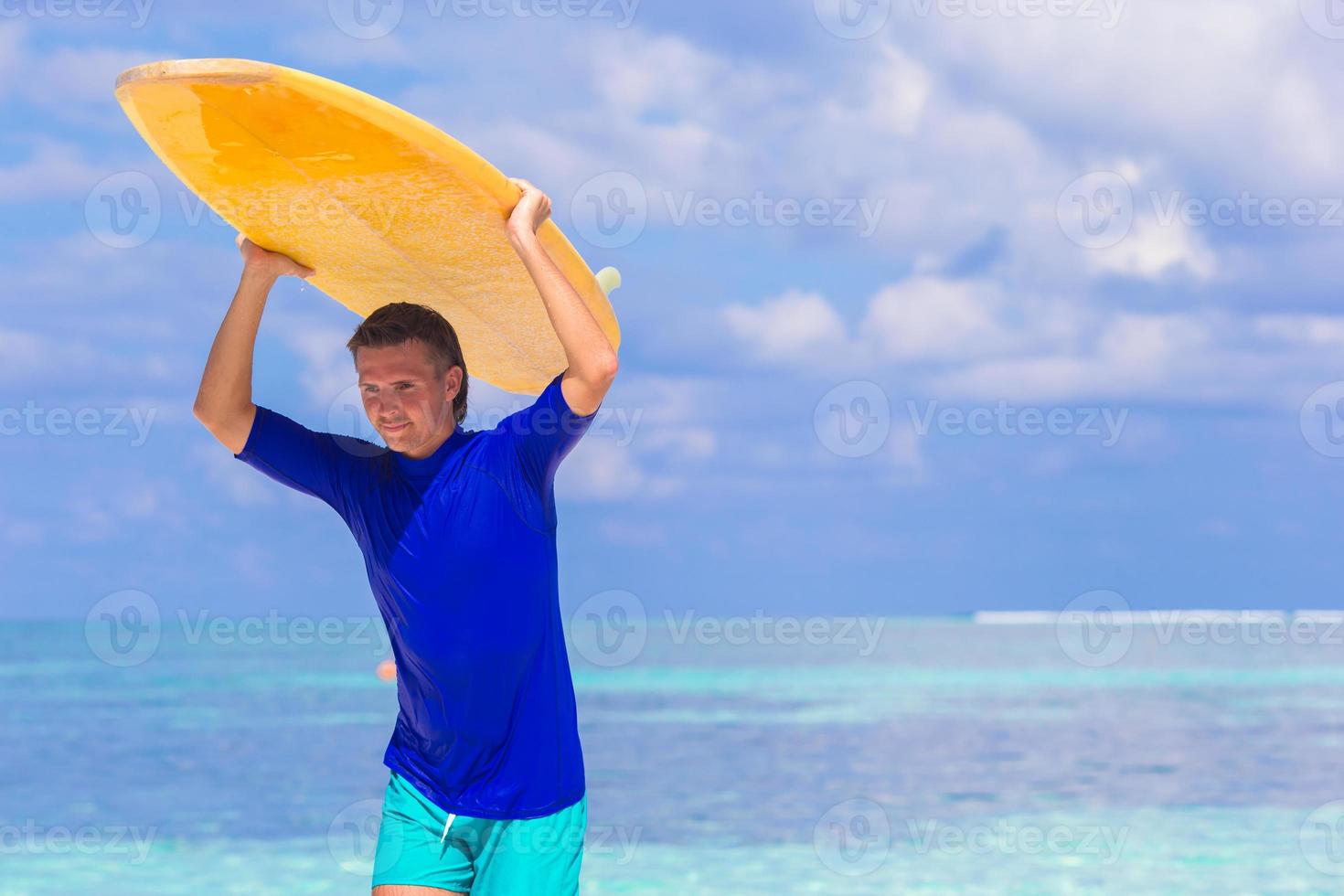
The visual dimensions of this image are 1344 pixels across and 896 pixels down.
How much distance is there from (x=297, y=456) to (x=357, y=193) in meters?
0.59

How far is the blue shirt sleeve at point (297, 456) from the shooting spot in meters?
3.16

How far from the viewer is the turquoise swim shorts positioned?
290cm

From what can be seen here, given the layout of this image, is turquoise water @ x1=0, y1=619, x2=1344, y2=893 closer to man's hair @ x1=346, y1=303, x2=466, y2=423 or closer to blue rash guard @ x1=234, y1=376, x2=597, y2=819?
blue rash guard @ x1=234, y1=376, x2=597, y2=819

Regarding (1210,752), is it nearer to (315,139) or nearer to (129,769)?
(129,769)

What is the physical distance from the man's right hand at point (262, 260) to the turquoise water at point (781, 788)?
265 inches

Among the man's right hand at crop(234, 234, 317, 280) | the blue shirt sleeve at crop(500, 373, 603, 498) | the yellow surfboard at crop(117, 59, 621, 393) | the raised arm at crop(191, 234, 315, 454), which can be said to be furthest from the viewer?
the man's right hand at crop(234, 234, 317, 280)

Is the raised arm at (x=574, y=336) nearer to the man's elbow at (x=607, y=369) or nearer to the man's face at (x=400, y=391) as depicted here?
the man's elbow at (x=607, y=369)

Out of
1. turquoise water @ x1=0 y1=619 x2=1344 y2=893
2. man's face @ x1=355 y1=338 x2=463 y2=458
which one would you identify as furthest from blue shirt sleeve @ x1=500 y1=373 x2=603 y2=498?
turquoise water @ x1=0 y1=619 x2=1344 y2=893

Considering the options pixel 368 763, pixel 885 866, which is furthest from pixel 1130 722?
pixel 885 866

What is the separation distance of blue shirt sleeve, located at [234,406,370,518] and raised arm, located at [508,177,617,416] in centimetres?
62

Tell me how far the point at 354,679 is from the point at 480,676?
32.6 metres

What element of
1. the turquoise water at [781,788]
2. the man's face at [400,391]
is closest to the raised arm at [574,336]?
the man's face at [400,391]

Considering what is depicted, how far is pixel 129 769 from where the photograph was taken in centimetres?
1612

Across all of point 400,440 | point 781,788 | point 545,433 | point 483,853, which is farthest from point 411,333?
point 781,788
